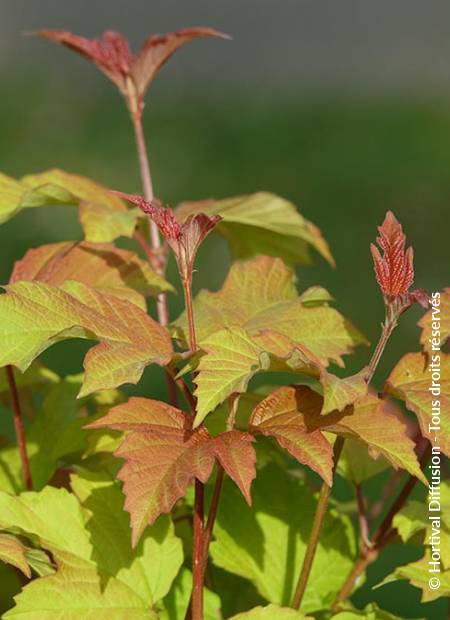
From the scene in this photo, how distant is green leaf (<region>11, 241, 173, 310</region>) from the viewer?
1.45 metres

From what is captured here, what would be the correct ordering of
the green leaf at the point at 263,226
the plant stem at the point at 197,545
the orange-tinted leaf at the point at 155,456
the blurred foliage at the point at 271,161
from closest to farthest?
the orange-tinted leaf at the point at 155,456 → the plant stem at the point at 197,545 → the green leaf at the point at 263,226 → the blurred foliage at the point at 271,161

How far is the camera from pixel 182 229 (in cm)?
119

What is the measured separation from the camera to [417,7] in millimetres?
10570

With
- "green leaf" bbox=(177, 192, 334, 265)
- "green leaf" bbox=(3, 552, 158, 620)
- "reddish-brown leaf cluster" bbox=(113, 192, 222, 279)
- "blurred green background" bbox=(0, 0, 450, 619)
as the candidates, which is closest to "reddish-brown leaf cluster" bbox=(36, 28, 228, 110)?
"green leaf" bbox=(177, 192, 334, 265)

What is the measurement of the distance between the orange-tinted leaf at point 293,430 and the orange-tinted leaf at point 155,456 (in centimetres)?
7

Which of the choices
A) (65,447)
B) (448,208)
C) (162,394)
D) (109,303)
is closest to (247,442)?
(109,303)

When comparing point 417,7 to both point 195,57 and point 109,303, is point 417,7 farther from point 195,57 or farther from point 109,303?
point 109,303

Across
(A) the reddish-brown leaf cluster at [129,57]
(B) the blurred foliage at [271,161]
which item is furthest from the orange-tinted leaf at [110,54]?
(B) the blurred foliage at [271,161]

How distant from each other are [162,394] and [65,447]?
2.61 m

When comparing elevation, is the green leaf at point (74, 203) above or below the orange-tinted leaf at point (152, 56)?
below

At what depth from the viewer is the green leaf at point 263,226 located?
1.59 meters

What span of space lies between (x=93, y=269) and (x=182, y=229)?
326 millimetres

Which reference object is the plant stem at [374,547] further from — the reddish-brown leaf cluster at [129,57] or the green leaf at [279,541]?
the reddish-brown leaf cluster at [129,57]

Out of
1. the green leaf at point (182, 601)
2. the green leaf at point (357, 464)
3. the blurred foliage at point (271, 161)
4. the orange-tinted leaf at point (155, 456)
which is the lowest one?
the blurred foliage at point (271, 161)
